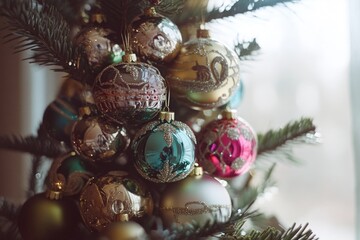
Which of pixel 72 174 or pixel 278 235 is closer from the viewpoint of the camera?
pixel 278 235

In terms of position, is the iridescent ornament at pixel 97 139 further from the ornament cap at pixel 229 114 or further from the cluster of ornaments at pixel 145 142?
the ornament cap at pixel 229 114

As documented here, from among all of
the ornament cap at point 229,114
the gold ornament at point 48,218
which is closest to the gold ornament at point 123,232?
the gold ornament at point 48,218

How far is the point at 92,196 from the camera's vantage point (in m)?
0.62

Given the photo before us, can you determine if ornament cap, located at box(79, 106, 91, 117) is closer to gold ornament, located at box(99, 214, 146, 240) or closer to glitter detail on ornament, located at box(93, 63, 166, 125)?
glitter detail on ornament, located at box(93, 63, 166, 125)

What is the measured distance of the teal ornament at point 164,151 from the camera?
0.60m

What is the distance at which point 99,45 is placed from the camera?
66cm

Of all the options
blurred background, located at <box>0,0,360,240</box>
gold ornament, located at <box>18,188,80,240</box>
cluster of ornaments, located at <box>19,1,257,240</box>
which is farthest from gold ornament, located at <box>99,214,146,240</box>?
blurred background, located at <box>0,0,360,240</box>

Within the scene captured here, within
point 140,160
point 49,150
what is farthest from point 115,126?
point 49,150

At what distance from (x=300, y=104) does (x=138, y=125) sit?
2.06ft

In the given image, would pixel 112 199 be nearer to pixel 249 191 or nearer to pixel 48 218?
pixel 48 218

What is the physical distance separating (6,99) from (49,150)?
17.1 inches

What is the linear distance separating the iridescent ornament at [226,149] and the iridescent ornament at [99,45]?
0.50 feet

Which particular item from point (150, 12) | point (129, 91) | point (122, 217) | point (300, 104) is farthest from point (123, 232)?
point (300, 104)

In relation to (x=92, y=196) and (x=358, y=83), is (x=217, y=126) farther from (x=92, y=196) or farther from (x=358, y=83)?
(x=358, y=83)
